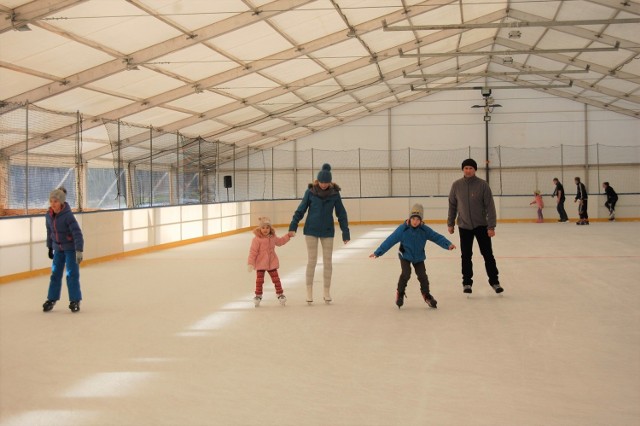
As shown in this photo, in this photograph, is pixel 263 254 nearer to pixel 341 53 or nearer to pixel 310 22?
pixel 310 22

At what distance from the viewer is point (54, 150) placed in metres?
14.6

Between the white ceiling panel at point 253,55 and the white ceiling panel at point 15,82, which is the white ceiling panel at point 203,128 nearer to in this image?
the white ceiling panel at point 253,55

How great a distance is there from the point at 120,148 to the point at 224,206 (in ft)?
20.9

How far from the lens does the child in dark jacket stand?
692 cm

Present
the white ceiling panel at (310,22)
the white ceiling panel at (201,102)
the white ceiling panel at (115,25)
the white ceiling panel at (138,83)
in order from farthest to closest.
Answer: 1. the white ceiling panel at (201,102)
2. the white ceiling panel at (138,83)
3. the white ceiling panel at (310,22)
4. the white ceiling panel at (115,25)

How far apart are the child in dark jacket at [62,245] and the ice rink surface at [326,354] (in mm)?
204

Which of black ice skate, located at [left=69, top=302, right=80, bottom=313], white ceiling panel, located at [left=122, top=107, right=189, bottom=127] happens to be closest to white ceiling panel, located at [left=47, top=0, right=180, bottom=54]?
white ceiling panel, located at [left=122, top=107, right=189, bottom=127]

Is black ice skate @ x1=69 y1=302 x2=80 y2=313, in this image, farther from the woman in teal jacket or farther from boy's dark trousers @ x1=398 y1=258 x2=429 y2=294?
boy's dark trousers @ x1=398 y1=258 x2=429 y2=294

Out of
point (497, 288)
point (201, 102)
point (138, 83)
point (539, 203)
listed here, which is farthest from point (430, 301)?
point (539, 203)

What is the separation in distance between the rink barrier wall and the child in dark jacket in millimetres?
3109

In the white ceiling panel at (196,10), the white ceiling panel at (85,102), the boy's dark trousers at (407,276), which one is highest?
the white ceiling panel at (196,10)

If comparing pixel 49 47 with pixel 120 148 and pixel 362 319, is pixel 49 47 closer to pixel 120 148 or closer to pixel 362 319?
pixel 120 148

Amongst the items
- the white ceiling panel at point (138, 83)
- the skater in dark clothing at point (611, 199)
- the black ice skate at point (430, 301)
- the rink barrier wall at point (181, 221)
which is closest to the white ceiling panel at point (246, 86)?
the white ceiling panel at point (138, 83)

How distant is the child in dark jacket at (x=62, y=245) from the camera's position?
273 inches
